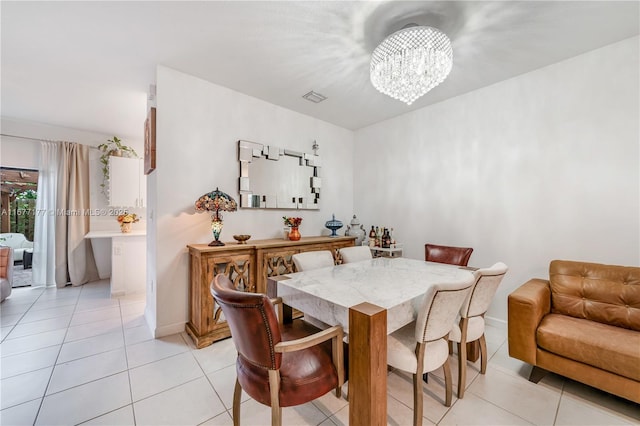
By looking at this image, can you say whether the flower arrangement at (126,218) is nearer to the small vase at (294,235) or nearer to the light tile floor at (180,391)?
the light tile floor at (180,391)

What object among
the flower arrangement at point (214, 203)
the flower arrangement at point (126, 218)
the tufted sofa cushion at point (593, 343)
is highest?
the flower arrangement at point (214, 203)

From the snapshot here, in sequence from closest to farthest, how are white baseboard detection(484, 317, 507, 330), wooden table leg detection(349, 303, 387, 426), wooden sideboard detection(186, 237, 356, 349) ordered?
wooden table leg detection(349, 303, 387, 426)
wooden sideboard detection(186, 237, 356, 349)
white baseboard detection(484, 317, 507, 330)

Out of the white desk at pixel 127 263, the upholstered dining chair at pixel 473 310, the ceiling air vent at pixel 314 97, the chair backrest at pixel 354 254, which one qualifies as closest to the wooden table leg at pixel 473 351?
the upholstered dining chair at pixel 473 310

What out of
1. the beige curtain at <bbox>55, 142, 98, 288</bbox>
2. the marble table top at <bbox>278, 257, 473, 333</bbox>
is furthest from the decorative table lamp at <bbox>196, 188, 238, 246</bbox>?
the beige curtain at <bbox>55, 142, 98, 288</bbox>

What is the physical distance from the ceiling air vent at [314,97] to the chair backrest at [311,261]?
2.02 meters

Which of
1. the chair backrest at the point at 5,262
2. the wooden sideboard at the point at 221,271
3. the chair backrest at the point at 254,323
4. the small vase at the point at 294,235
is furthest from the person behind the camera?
the chair backrest at the point at 5,262

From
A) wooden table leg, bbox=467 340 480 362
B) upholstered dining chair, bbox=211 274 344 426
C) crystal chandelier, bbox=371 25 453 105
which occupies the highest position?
crystal chandelier, bbox=371 25 453 105

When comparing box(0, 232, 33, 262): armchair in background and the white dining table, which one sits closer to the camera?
the white dining table

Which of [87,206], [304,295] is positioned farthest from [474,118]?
[87,206]

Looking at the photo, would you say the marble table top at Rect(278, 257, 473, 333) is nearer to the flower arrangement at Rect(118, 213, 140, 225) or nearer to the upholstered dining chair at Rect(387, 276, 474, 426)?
the upholstered dining chair at Rect(387, 276, 474, 426)

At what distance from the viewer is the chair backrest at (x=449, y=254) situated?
8.57ft

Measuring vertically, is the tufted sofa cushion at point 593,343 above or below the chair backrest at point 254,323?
below

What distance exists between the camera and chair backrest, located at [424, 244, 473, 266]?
2.61 m

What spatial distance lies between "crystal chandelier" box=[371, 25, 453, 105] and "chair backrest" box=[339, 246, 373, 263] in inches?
61.8
